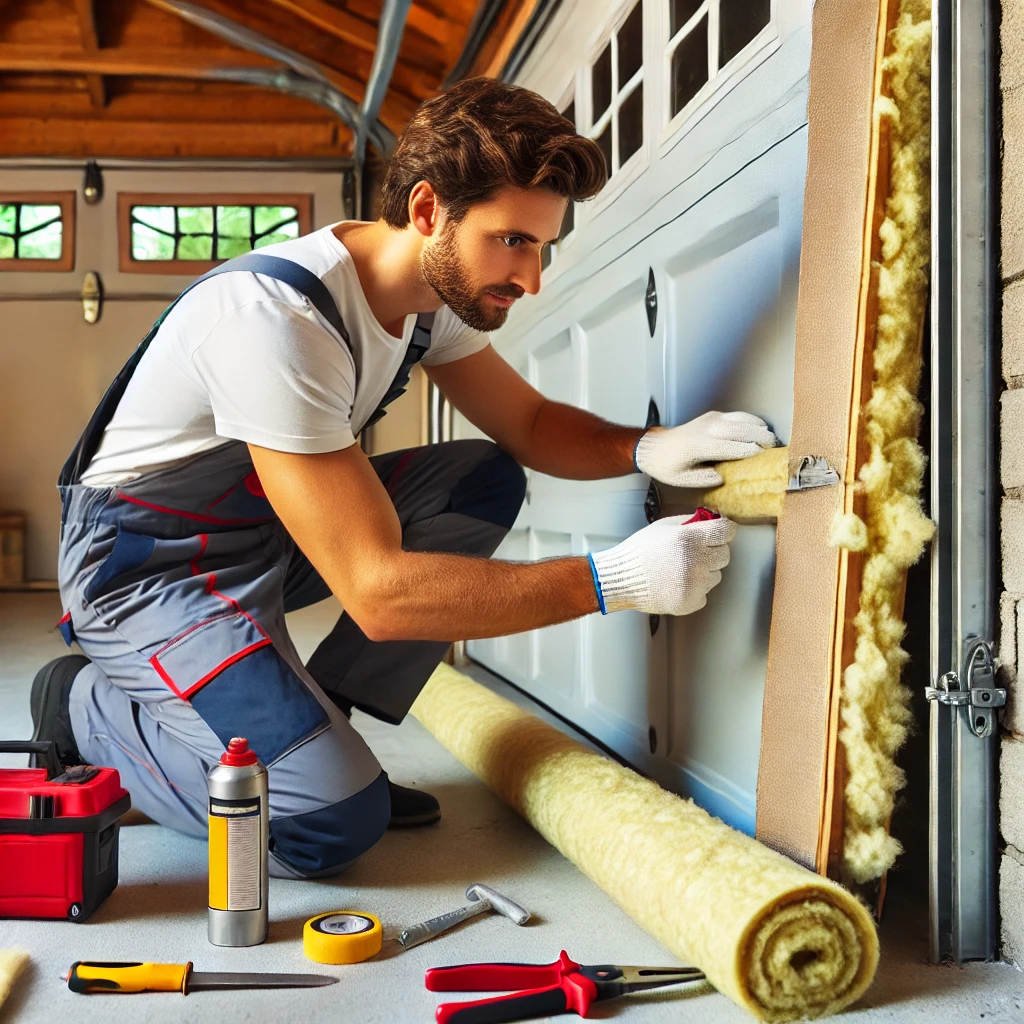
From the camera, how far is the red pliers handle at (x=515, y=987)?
1081 mm

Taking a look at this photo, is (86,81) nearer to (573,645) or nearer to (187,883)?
(573,645)

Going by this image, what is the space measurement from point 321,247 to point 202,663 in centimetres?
69

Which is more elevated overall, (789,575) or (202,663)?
(789,575)

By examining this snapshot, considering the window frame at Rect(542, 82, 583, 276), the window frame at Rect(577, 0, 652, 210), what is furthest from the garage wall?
the window frame at Rect(577, 0, 652, 210)

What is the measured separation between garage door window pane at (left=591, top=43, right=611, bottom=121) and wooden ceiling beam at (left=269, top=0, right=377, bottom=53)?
2.25 metres

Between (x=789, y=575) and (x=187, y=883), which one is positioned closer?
(x=789, y=575)

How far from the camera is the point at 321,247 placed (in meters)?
1.64

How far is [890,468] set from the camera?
1210 millimetres

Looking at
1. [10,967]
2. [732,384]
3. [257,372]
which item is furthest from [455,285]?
[10,967]

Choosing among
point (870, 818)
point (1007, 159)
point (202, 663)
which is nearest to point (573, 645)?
point (202, 663)

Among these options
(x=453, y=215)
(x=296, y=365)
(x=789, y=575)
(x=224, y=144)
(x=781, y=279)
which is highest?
(x=224, y=144)

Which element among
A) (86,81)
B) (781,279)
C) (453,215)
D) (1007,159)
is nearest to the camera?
(1007,159)

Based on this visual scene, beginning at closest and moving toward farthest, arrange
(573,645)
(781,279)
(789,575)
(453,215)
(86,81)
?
1. (789,575)
2. (781,279)
3. (453,215)
4. (573,645)
5. (86,81)

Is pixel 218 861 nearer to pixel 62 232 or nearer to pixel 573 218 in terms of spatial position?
pixel 573 218
